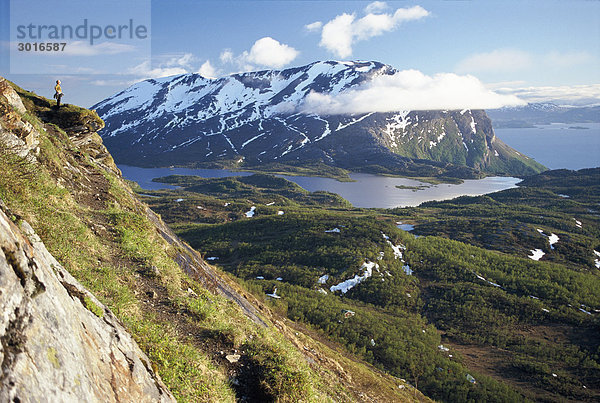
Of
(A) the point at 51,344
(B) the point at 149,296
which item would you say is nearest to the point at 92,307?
(A) the point at 51,344

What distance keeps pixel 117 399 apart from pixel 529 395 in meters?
57.0

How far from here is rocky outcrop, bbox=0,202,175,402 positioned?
11.8 feet

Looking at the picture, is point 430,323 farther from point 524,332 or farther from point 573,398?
point 573,398

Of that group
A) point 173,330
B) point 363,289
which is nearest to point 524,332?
point 363,289

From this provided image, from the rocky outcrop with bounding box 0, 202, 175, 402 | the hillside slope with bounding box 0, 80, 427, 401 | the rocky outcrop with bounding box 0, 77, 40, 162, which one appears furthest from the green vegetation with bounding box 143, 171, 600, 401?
the rocky outcrop with bounding box 0, 202, 175, 402

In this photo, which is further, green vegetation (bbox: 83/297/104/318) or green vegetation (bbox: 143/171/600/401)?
green vegetation (bbox: 143/171/600/401)

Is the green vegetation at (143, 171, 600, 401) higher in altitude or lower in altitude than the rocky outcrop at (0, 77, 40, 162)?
lower

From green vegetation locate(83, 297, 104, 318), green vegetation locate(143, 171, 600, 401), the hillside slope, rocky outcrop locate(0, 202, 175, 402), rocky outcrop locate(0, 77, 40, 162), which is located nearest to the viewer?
rocky outcrop locate(0, 202, 175, 402)

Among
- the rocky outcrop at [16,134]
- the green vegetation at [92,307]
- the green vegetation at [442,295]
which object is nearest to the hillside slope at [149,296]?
the rocky outcrop at [16,134]

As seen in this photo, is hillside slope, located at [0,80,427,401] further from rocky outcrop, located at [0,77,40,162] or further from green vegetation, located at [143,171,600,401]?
green vegetation, located at [143,171,600,401]

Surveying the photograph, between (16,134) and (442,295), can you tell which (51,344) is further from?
(442,295)

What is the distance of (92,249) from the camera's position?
10711mm

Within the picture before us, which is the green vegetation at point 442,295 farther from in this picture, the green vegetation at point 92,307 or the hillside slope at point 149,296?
the green vegetation at point 92,307

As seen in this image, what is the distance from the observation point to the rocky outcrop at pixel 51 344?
361 cm
